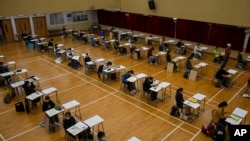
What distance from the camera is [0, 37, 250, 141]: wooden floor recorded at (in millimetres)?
10055

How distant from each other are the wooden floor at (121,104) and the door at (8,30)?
8600 mm

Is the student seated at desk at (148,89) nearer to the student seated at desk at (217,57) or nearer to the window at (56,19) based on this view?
the student seated at desk at (217,57)

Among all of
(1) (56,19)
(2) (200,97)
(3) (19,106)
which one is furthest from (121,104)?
(1) (56,19)

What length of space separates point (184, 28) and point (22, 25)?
1857 cm

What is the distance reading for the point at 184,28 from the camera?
21609 mm

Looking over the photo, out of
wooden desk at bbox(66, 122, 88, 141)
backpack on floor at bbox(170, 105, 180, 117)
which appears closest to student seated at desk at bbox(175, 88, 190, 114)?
backpack on floor at bbox(170, 105, 180, 117)

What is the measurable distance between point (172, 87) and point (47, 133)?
25.7 ft

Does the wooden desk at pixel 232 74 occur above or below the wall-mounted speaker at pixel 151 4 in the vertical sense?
below

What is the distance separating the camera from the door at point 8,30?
83.0 feet

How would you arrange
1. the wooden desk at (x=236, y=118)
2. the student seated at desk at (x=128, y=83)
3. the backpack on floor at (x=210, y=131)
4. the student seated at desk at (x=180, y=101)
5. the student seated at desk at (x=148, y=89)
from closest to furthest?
the wooden desk at (x=236, y=118) < the backpack on floor at (x=210, y=131) < the student seated at desk at (x=180, y=101) < the student seated at desk at (x=148, y=89) < the student seated at desk at (x=128, y=83)

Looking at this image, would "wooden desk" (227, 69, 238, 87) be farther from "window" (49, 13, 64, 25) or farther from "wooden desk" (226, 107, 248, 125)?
"window" (49, 13, 64, 25)

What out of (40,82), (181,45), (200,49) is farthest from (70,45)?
(200,49)

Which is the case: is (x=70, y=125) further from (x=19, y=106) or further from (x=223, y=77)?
(x=223, y=77)

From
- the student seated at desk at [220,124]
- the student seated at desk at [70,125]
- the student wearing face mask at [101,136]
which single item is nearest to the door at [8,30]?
the student seated at desk at [70,125]
